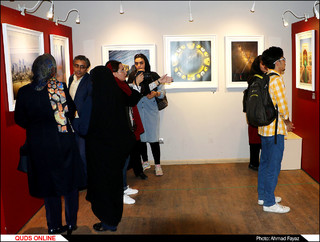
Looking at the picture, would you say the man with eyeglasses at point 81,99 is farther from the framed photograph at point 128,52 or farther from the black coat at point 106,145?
the framed photograph at point 128,52

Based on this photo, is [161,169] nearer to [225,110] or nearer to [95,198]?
[225,110]

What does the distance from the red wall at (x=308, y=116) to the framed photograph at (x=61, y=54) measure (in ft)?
10.9

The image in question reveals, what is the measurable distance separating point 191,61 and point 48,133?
325cm

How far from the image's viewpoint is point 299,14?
19.1 feet

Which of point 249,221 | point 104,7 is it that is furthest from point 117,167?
point 104,7

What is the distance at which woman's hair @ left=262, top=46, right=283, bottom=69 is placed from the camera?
377 centimetres

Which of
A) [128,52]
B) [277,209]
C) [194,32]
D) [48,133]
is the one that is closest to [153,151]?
[128,52]

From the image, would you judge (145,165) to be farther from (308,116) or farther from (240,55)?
(308,116)

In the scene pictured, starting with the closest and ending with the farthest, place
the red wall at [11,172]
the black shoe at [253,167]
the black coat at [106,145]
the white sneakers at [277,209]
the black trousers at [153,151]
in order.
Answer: the black coat at [106,145]
the red wall at [11,172]
the white sneakers at [277,209]
the black trousers at [153,151]
the black shoe at [253,167]

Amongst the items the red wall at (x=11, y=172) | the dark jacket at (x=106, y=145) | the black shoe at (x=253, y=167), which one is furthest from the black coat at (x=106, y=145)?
the black shoe at (x=253, y=167)

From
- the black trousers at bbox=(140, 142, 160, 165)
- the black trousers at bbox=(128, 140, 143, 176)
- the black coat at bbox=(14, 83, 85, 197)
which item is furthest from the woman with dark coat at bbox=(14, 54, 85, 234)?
the black trousers at bbox=(140, 142, 160, 165)

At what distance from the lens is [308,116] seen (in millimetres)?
5262

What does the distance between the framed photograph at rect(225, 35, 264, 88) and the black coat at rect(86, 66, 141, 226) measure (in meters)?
2.92

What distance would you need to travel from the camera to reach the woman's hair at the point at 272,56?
3770 millimetres
